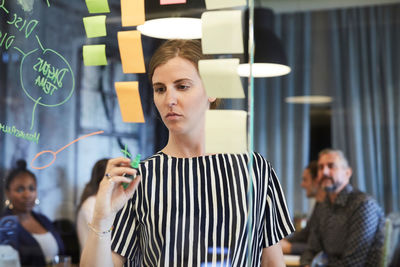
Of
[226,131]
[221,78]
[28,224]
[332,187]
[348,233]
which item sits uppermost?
[221,78]

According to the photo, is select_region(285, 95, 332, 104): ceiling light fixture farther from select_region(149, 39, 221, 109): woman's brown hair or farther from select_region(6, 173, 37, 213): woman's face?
select_region(149, 39, 221, 109): woman's brown hair

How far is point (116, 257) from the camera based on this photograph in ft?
3.49

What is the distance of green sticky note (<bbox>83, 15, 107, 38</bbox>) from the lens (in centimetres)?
120

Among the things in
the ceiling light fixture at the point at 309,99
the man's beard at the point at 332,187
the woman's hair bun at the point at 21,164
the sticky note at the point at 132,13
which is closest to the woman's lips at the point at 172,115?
the sticky note at the point at 132,13

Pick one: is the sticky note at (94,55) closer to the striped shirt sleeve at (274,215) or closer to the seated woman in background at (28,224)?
the seated woman in background at (28,224)

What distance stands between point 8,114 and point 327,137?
4.16 metres

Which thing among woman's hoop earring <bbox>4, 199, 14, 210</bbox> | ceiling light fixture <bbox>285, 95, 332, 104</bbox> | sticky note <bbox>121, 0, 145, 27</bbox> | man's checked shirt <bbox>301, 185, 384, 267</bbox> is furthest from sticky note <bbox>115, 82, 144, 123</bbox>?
ceiling light fixture <bbox>285, 95, 332, 104</bbox>

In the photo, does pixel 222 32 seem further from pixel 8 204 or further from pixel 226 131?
pixel 8 204

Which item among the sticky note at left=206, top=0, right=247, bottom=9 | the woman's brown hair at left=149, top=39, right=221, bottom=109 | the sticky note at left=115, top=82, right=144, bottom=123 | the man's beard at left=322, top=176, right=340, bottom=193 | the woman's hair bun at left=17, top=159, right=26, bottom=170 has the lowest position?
the man's beard at left=322, top=176, right=340, bottom=193

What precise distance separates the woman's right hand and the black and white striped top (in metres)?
0.03

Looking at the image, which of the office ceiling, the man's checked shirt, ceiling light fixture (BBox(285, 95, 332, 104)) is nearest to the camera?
the man's checked shirt

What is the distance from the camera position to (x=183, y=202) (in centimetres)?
106

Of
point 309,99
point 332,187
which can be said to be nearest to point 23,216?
point 332,187

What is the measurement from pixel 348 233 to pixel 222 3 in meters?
2.40
